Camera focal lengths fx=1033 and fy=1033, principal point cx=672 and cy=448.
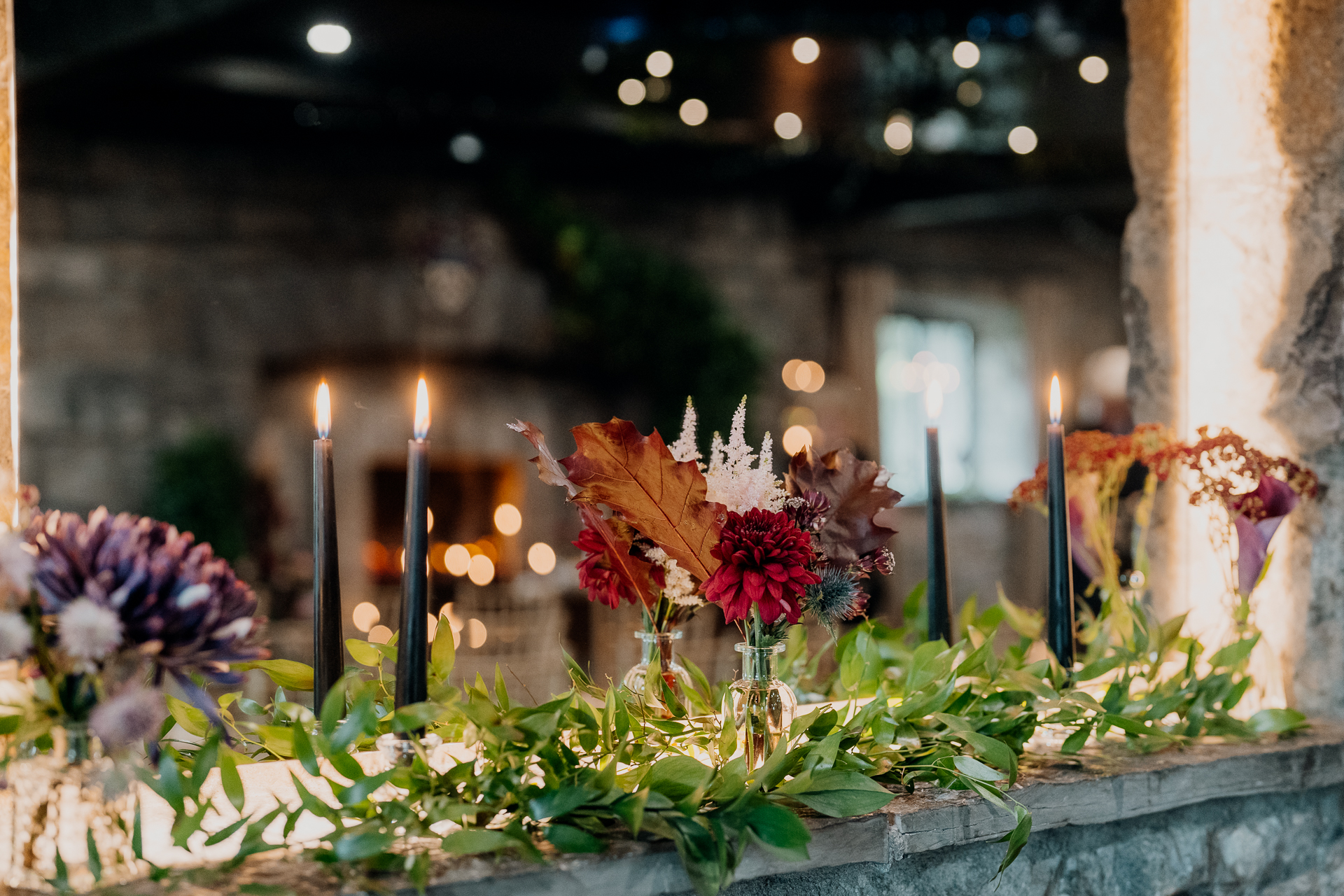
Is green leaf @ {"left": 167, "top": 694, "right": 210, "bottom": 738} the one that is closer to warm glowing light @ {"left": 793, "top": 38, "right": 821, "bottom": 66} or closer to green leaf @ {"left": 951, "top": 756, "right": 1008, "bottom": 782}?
green leaf @ {"left": 951, "top": 756, "right": 1008, "bottom": 782}

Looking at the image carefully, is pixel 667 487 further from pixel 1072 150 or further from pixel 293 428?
pixel 1072 150

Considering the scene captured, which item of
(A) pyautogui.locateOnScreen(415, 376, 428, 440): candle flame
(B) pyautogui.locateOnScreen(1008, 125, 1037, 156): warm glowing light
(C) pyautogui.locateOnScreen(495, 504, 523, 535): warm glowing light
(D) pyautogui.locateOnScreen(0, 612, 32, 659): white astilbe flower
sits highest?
(B) pyautogui.locateOnScreen(1008, 125, 1037, 156): warm glowing light

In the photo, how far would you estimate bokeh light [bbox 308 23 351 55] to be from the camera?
307 centimetres

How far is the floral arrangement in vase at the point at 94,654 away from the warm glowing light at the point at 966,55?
12.1 feet

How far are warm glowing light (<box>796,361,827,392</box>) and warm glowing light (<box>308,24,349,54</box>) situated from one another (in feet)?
8.92

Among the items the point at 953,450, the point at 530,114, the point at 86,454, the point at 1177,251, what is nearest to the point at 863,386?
the point at 953,450

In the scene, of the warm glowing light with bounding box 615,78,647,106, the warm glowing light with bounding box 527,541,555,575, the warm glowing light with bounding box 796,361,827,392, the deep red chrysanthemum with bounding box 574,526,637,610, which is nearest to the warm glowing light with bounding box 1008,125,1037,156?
the warm glowing light with bounding box 796,361,827,392

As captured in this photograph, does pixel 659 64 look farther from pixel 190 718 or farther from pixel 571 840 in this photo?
pixel 571 840

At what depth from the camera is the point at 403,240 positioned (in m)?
4.28

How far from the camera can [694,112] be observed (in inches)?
157

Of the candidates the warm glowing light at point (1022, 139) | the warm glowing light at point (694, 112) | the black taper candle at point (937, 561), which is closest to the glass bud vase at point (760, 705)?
the black taper candle at point (937, 561)

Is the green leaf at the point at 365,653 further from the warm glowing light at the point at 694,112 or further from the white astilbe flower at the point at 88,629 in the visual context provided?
the warm glowing light at the point at 694,112

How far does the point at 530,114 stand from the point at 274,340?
4.39ft

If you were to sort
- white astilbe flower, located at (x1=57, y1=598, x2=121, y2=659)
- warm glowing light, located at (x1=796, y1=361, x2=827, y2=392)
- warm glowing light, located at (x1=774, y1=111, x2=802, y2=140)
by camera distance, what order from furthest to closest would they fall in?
1. warm glowing light, located at (x1=796, y1=361, x2=827, y2=392)
2. warm glowing light, located at (x1=774, y1=111, x2=802, y2=140)
3. white astilbe flower, located at (x1=57, y1=598, x2=121, y2=659)
